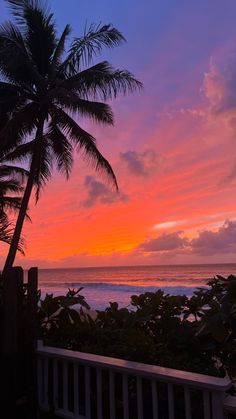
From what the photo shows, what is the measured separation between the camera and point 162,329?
4062mm

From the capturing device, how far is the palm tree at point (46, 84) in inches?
515

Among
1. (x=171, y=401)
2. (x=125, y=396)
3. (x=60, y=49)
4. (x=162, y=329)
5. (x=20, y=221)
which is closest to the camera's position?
(x=171, y=401)

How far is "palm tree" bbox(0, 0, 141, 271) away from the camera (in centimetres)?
1308

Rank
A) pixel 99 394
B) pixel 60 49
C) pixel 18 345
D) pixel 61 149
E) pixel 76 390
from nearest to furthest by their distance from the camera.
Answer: pixel 99 394 → pixel 76 390 → pixel 18 345 → pixel 60 49 → pixel 61 149

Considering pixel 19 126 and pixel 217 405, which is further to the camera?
pixel 19 126

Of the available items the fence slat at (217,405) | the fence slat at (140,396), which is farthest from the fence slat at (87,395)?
the fence slat at (217,405)

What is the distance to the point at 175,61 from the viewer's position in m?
8.06

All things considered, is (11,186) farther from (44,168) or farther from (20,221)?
(20,221)

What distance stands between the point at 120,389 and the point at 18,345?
42.3 inches

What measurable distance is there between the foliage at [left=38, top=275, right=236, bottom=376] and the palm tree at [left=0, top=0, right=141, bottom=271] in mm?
8653

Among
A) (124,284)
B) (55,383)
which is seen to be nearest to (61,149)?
(55,383)

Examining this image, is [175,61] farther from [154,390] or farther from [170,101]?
[154,390]

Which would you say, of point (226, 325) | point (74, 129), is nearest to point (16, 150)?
point (74, 129)

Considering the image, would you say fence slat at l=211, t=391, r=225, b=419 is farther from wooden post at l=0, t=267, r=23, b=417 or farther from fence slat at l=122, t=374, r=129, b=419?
wooden post at l=0, t=267, r=23, b=417
